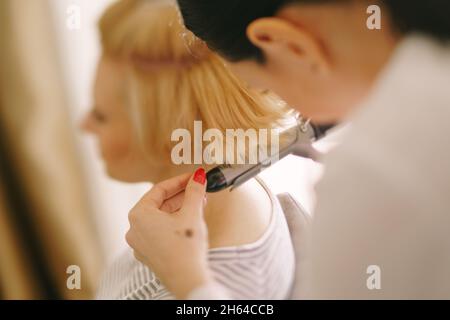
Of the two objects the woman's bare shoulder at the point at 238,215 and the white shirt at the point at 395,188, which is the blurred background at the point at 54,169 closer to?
the woman's bare shoulder at the point at 238,215

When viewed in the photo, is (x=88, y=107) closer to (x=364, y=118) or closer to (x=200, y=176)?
(x=200, y=176)

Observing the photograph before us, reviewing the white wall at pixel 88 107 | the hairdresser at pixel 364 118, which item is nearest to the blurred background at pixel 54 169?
the white wall at pixel 88 107

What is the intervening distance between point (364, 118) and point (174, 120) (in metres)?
0.33

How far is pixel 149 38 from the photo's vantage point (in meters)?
0.71

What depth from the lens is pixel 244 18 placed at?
1.84ft

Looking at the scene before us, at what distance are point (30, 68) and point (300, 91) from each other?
0.41 m

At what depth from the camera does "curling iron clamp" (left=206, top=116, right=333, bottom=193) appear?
0.68m

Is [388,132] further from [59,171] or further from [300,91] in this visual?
[59,171]

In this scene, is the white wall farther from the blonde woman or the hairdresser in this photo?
the hairdresser

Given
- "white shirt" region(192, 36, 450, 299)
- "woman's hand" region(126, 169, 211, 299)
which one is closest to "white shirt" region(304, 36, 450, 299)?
"white shirt" region(192, 36, 450, 299)

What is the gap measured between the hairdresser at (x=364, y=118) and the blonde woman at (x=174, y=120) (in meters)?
0.07

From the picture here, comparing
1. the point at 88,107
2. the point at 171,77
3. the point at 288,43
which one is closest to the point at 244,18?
the point at 288,43

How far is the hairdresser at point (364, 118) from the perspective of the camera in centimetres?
43

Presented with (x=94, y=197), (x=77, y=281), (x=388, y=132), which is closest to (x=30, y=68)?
(x=94, y=197)
